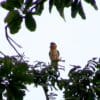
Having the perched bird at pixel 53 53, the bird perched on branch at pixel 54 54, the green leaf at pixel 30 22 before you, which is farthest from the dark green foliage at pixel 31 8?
the perched bird at pixel 53 53

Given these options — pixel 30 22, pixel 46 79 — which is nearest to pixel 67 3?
pixel 30 22

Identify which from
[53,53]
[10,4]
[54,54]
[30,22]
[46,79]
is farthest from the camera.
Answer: [53,53]

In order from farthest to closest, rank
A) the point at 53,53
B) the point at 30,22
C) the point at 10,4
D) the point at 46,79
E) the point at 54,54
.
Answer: the point at 53,53, the point at 54,54, the point at 46,79, the point at 30,22, the point at 10,4

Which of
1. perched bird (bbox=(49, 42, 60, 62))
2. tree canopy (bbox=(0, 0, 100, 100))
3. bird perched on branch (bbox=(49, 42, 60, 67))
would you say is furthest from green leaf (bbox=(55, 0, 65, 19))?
perched bird (bbox=(49, 42, 60, 62))

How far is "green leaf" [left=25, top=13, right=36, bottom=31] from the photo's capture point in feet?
11.5

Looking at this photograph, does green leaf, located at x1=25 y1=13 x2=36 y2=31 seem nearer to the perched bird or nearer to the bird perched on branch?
the bird perched on branch

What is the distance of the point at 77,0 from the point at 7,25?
58 cm

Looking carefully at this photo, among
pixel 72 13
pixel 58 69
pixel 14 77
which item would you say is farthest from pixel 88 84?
pixel 72 13

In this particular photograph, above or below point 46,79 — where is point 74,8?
above

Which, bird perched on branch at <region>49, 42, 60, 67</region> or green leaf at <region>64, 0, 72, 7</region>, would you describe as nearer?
green leaf at <region>64, 0, 72, 7</region>

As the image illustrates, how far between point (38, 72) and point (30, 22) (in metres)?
3.55

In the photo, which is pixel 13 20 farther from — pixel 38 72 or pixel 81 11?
pixel 38 72

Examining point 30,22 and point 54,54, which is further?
point 54,54

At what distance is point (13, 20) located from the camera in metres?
3.48
